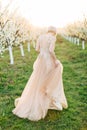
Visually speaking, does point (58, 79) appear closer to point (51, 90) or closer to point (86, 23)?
point (51, 90)

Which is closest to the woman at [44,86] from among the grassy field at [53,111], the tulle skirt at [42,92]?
the tulle skirt at [42,92]

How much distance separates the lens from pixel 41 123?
336 inches

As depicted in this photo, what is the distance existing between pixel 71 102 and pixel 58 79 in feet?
5.25

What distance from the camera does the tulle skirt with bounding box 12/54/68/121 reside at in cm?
892

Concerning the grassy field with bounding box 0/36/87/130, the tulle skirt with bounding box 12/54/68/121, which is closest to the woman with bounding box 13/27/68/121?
the tulle skirt with bounding box 12/54/68/121

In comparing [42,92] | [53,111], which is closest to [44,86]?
[42,92]

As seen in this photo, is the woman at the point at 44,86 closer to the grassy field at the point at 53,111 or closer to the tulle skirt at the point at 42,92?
the tulle skirt at the point at 42,92

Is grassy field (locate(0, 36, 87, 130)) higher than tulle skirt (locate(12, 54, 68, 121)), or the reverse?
tulle skirt (locate(12, 54, 68, 121))

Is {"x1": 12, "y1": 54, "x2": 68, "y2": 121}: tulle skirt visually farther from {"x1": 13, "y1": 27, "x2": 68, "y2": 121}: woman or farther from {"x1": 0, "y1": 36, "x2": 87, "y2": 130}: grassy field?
{"x1": 0, "y1": 36, "x2": 87, "y2": 130}: grassy field

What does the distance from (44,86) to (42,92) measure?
7.1 inches

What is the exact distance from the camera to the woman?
8.96m

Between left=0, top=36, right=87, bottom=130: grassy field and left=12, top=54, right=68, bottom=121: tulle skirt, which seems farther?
left=12, top=54, right=68, bottom=121: tulle skirt

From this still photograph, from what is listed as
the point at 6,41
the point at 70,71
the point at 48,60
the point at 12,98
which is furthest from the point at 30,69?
the point at 48,60

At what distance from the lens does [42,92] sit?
9.09 m
